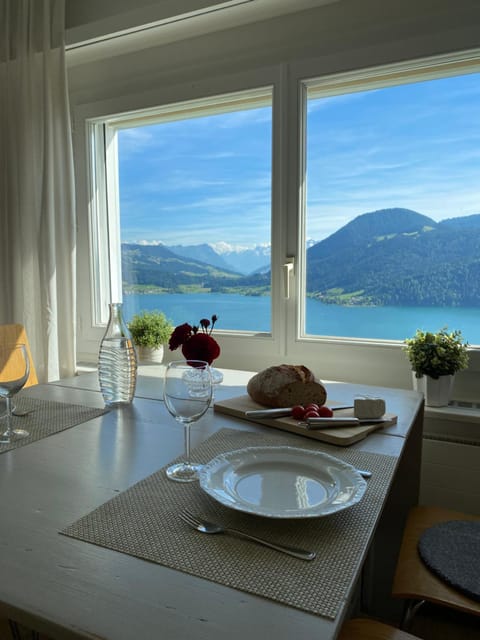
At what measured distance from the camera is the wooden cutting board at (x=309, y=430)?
97cm

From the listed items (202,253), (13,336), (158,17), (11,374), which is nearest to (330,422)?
(11,374)

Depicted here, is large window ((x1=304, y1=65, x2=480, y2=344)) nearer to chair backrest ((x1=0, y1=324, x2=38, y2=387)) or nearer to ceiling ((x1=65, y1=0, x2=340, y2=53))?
ceiling ((x1=65, y1=0, x2=340, y2=53))

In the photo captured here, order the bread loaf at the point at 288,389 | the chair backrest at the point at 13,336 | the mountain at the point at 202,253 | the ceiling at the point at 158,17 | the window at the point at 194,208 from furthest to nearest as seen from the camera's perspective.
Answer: the mountain at the point at 202,253 < the window at the point at 194,208 < the ceiling at the point at 158,17 < the chair backrest at the point at 13,336 < the bread loaf at the point at 288,389

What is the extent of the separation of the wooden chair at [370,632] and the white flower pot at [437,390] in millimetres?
922

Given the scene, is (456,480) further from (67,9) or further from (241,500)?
(67,9)

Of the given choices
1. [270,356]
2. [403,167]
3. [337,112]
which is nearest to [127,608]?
[270,356]

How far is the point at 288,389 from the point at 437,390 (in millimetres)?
696

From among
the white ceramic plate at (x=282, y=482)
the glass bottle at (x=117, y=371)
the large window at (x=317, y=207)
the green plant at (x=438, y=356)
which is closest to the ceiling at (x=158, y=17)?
the large window at (x=317, y=207)

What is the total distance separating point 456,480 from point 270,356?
854mm

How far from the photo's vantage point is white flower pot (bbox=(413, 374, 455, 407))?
5.19ft

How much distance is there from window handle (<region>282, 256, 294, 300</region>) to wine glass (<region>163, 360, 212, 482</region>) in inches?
46.7

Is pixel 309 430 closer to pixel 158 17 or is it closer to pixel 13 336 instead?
pixel 13 336

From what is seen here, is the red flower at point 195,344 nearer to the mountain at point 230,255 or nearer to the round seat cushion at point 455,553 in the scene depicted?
the round seat cushion at point 455,553

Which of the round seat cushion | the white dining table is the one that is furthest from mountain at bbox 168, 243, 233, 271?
the round seat cushion
